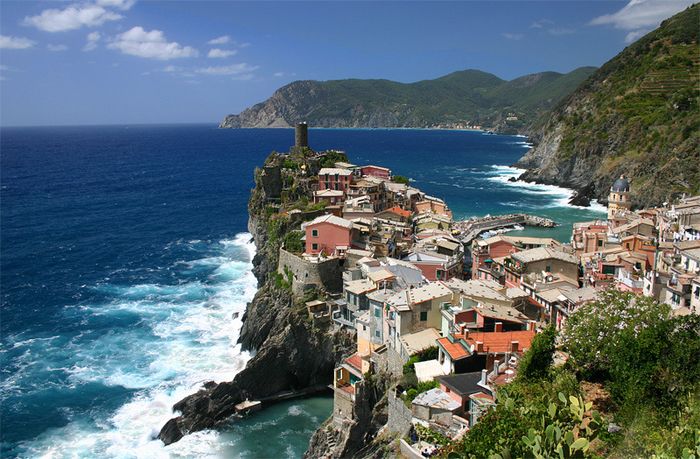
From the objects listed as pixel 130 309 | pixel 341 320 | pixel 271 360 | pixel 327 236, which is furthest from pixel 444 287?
pixel 130 309

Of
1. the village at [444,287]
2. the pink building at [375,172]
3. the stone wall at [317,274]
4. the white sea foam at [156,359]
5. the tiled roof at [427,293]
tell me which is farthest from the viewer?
the pink building at [375,172]

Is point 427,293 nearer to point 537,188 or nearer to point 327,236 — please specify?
point 327,236

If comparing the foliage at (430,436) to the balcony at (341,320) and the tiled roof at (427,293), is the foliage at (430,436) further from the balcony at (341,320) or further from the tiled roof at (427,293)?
the balcony at (341,320)

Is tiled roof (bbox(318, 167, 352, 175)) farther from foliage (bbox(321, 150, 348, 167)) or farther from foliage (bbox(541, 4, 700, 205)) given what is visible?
foliage (bbox(541, 4, 700, 205))

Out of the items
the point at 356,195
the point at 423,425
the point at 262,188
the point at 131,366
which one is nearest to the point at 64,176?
the point at 262,188

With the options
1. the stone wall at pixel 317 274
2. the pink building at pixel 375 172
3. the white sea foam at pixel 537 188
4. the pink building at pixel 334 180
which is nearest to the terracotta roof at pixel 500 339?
the stone wall at pixel 317 274

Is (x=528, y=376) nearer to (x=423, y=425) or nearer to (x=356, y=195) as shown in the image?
(x=423, y=425)
